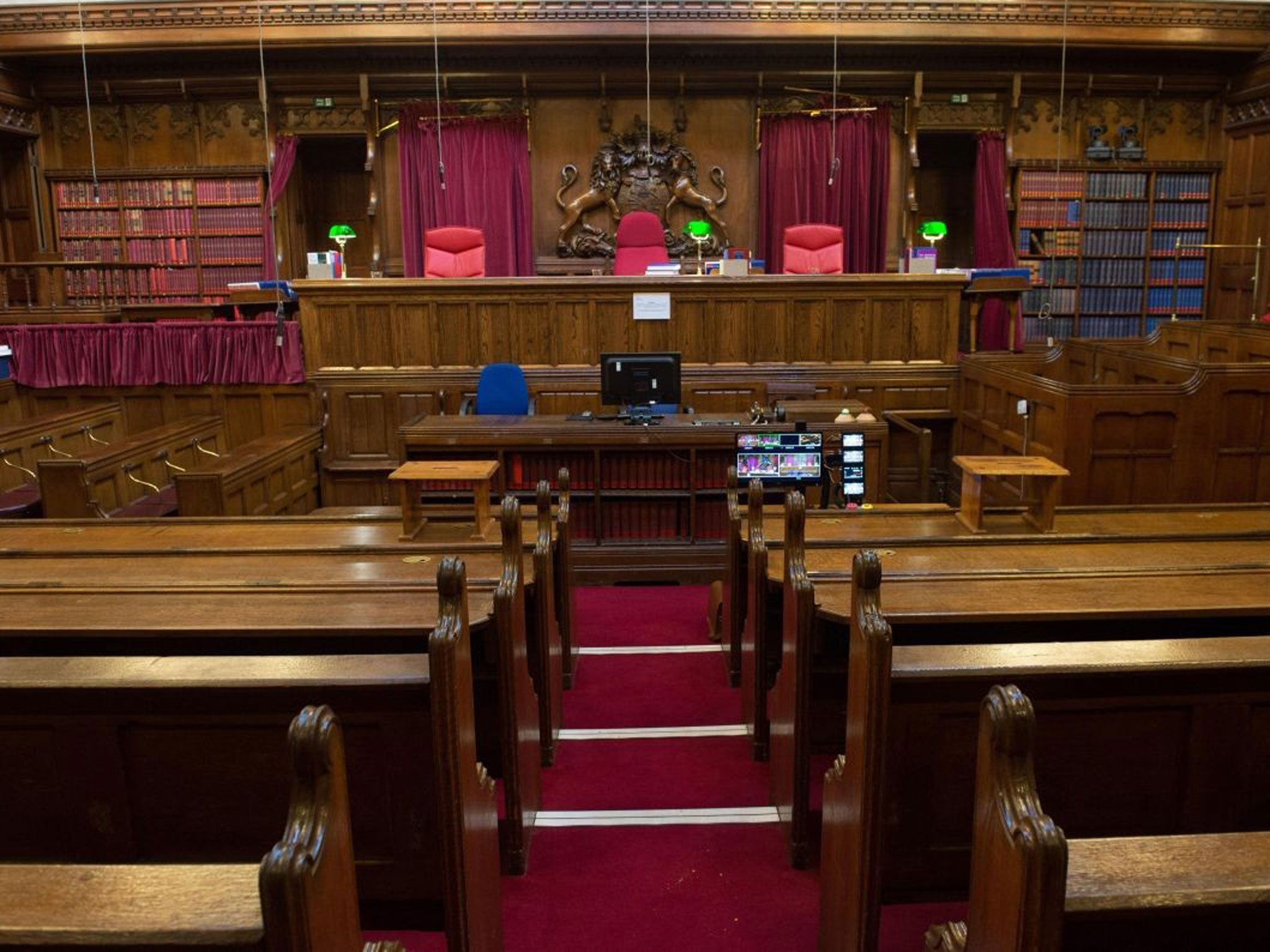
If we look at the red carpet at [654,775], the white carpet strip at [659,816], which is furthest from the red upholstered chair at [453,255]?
the white carpet strip at [659,816]

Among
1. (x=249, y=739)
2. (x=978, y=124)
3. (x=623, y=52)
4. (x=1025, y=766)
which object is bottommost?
(x=249, y=739)

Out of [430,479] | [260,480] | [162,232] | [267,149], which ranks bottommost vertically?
[260,480]

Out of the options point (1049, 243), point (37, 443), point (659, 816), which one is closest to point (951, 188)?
point (1049, 243)

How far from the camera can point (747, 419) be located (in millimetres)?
6102

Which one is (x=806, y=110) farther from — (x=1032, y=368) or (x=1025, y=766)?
(x=1025, y=766)

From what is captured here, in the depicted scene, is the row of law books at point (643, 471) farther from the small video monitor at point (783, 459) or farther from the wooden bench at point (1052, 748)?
the wooden bench at point (1052, 748)

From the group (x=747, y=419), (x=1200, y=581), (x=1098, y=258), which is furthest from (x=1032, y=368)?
(x=1200, y=581)

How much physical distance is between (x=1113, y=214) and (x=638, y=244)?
17.5 feet

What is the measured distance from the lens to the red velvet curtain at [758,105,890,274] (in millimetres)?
10062

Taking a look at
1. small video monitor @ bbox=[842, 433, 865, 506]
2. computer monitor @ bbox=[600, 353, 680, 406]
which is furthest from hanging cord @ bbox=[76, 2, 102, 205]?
small video monitor @ bbox=[842, 433, 865, 506]

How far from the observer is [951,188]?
36.2 feet

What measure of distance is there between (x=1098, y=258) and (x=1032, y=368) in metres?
3.71

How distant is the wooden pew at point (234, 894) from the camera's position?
1027 millimetres

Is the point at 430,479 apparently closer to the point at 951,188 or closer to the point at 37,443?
the point at 37,443
